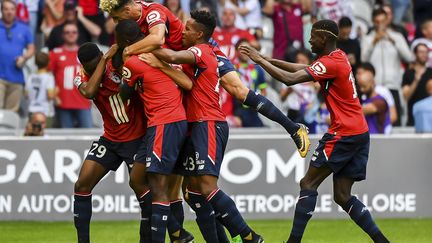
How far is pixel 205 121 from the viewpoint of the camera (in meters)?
12.4

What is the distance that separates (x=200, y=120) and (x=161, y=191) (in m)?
0.82

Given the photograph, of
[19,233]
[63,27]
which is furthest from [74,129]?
[19,233]

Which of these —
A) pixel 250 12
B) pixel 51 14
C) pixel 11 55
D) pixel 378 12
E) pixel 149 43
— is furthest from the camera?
pixel 250 12

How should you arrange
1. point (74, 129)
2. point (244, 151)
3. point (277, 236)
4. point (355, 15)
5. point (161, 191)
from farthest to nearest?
point (355, 15) < point (74, 129) < point (244, 151) < point (277, 236) < point (161, 191)

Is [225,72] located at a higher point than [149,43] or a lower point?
lower

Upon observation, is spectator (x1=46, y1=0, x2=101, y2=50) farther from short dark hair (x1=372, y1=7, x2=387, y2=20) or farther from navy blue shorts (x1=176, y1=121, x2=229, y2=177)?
navy blue shorts (x1=176, y1=121, x2=229, y2=177)

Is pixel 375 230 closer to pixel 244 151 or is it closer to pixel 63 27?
pixel 244 151

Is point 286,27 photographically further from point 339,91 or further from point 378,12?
point 339,91

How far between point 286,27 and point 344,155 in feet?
26.4

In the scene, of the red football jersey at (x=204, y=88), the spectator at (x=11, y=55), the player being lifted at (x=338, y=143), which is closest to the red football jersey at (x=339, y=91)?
the player being lifted at (x=338, y=143)

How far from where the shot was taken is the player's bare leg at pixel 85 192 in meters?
12.8

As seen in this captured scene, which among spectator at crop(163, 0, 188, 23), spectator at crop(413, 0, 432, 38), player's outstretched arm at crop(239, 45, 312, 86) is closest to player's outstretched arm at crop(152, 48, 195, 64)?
player's outstretched arm at crop(239, 45, 312, 86)

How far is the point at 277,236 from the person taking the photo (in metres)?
15.1

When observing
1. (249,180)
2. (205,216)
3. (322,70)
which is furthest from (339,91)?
(249,180)
